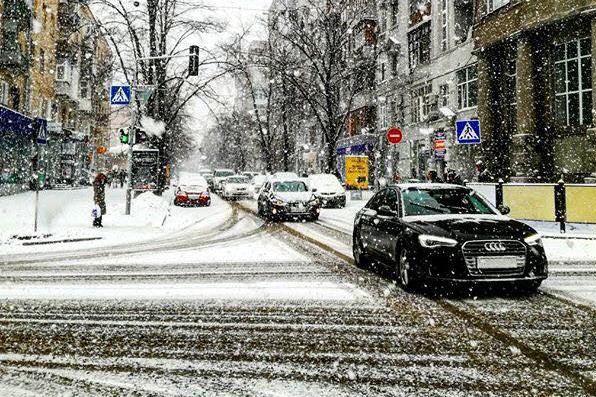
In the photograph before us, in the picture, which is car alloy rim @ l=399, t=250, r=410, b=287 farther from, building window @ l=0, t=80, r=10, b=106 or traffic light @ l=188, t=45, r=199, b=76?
building window @ l=0, t=80, r=10, b=106

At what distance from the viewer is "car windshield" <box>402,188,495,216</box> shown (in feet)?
25.3

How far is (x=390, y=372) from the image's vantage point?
12.9 feet

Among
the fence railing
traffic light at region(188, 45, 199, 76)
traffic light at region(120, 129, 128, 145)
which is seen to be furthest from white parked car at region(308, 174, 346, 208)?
the fence railing

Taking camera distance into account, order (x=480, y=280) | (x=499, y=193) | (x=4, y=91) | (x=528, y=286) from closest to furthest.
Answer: (x=480, y=280)
(x=528, y=286)
(x=499, y=193)
(x=4, y=91)

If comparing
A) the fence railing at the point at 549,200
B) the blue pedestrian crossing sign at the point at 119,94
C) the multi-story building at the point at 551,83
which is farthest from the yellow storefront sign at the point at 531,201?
the blue pedestrian crossing sign at the point at 119,94

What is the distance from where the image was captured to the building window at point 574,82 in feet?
64.7

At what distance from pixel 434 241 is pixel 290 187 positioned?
49.1ft

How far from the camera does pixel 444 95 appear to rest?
3266 centimetres

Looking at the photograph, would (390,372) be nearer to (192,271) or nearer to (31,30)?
(192,271)

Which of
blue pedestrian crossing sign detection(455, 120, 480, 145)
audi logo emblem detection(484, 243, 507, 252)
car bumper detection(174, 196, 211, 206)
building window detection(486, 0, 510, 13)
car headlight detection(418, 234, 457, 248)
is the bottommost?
audi logo emblem detection(484, 243, 507, 252)

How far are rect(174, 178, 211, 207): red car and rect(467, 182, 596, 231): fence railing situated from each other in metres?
16.3

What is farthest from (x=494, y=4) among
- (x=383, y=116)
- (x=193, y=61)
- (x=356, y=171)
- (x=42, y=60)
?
(x=42, y=60)

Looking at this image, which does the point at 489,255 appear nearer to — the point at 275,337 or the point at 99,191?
the point at 275,337

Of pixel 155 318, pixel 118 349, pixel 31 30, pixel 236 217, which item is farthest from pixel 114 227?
pixel 31 30
